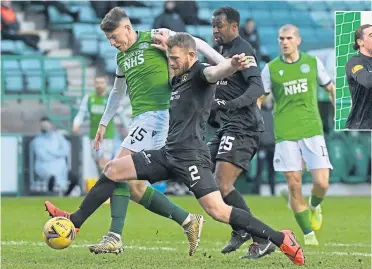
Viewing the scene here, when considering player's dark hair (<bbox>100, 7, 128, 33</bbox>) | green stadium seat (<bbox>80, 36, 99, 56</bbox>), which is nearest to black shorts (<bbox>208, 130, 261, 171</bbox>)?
player's dark hair (<bbox>100, 7, 128, 33</bbox>)

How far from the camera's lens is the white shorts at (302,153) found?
36.7 feet

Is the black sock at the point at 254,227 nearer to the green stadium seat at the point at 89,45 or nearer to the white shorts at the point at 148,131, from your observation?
the white shorts at the point at 148,131

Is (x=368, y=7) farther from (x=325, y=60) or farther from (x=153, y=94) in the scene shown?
(x=153, y=94)

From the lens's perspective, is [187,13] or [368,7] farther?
[368,7]

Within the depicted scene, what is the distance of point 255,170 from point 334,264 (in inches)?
527

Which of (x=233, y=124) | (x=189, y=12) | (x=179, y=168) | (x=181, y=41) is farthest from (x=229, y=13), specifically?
(x=189, y=12)

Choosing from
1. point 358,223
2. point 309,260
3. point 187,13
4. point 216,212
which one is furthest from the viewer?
point 187,13

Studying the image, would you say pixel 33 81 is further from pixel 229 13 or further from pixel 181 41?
pixel 181 41

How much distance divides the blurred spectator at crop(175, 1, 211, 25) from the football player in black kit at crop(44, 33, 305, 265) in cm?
1778

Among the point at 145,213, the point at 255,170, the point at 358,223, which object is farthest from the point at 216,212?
the point at 255,170

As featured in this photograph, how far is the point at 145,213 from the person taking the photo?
51.6ft

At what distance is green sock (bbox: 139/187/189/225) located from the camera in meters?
9.16

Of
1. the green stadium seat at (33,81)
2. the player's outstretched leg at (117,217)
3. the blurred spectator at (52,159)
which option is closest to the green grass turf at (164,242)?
the player's outstretched leg at (117,217)

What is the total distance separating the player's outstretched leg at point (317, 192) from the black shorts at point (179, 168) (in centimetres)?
331
